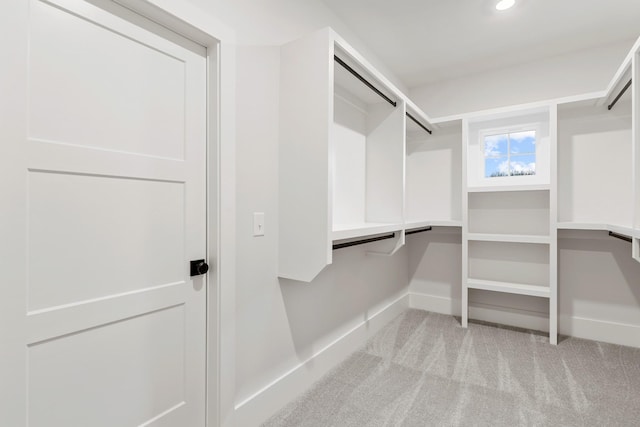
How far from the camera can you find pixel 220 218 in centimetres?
145

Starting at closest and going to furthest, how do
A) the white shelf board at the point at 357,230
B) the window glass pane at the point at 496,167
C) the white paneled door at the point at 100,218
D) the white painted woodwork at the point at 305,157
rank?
the white paneled door at the point at 100,218 < the white painted woodwork at the point at 305,157 < the white shelf board at the point at 357,230 < the window glass pane at the point at 496,167

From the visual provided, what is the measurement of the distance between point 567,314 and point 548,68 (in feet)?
7.59

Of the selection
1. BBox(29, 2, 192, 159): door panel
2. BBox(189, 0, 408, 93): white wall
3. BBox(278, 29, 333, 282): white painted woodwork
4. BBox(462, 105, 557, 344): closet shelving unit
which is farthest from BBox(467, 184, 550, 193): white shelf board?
BBox(29, 2, 192, 159): door panel

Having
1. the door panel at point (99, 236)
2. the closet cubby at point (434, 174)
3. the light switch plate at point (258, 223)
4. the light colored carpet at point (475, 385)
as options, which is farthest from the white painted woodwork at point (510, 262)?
the door panel at point (99, 236)

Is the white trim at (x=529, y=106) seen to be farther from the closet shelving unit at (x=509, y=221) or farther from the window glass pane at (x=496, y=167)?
the window glass pane at (x=496, y=167)

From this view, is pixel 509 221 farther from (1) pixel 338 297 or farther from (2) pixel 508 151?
(1) pixel 338 297

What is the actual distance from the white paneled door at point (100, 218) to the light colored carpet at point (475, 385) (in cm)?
83

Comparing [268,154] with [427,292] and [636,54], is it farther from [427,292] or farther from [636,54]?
[427,292]

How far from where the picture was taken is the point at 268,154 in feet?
5.60

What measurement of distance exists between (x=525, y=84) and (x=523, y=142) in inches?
21.8

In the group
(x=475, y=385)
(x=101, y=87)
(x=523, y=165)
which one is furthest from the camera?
(x=523, y=165)

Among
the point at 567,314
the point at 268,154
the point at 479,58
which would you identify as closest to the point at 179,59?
the point at 268,154

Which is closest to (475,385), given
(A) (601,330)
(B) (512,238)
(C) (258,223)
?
(B) (512,238)

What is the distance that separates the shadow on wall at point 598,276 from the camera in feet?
8.79
